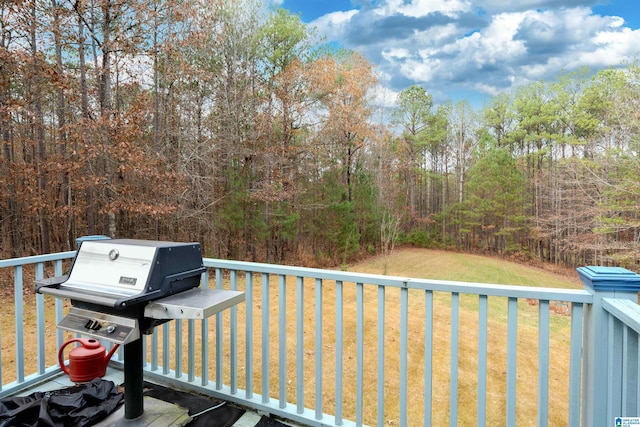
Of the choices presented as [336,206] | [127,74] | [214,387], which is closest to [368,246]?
[336,206]

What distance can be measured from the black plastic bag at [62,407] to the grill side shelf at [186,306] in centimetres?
92

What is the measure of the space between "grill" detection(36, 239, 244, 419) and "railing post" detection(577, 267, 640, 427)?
4.96ft

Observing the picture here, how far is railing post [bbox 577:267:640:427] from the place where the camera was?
123cm

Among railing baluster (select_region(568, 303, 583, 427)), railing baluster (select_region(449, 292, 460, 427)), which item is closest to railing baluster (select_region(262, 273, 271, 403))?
railing baluster (select_region(449, 292, 460, 427))

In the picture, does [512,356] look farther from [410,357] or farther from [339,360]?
[410,357]

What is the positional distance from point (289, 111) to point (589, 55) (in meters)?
9.92

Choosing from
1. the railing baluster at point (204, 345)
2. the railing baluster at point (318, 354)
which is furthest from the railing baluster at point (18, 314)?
the railing baluster at point (318, 354)

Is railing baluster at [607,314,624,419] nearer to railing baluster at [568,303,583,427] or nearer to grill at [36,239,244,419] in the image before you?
railing baluster at [568,303,583,427]

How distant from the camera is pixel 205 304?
56.3 inches

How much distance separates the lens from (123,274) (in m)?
1.46

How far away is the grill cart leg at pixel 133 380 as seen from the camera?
1.69 m

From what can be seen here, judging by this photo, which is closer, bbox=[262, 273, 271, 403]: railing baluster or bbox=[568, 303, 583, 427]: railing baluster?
bbox=[568, 303, 583, 427]: railing baluster

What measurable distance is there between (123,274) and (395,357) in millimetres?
3536

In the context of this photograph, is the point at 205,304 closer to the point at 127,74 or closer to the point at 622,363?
the point at 622,363
